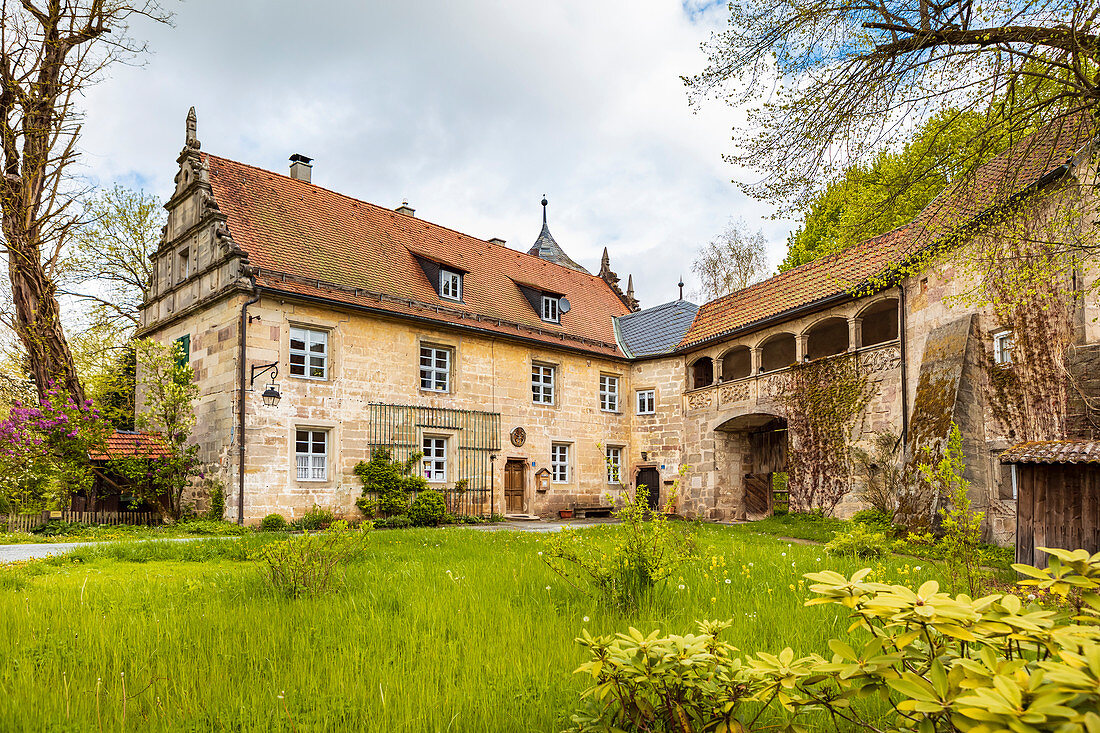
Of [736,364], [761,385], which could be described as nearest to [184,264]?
[761,385]

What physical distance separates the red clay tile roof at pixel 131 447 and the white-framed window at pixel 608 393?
13.7 metres

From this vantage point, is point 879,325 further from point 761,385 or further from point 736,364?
point 736,364

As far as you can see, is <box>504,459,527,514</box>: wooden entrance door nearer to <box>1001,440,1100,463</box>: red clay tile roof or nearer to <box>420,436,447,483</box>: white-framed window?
<box>420,436,447,483</box>: white-framed window

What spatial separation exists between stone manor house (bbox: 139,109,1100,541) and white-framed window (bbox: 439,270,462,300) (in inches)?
5.3

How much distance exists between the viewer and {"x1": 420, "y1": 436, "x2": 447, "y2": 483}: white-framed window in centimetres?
1947

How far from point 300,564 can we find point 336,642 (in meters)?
1.79

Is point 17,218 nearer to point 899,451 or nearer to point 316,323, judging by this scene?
point 316,323

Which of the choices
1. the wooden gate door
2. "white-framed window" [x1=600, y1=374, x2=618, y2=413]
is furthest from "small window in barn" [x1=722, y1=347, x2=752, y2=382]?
"white-framed window" [x1=600, y1=374, x2=618, y2=413]

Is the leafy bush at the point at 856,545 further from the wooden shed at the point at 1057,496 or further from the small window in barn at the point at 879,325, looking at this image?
the small window in barn at the point at 879,325

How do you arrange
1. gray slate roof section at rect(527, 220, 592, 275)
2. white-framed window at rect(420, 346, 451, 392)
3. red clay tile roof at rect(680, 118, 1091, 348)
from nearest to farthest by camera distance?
red clay tile roof at rect(680, 118, 1091, 348) < white-framed window at rect(420, 346, 451, 392) < gray slate roof section at rect(527, 220, 592, 275)

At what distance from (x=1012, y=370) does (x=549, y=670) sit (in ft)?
39.4

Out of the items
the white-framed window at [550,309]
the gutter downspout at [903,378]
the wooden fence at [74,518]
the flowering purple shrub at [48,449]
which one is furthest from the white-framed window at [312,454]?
the gutter downspout at [903,378]

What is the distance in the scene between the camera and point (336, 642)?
14.1 feet

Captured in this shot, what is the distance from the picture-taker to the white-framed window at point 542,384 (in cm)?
2266
